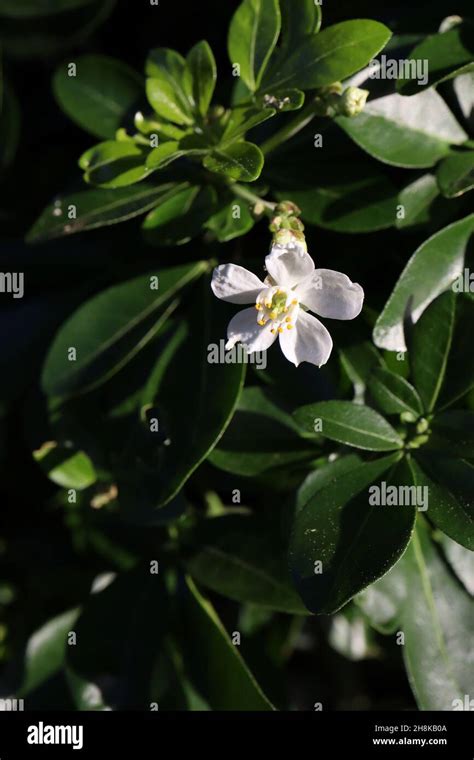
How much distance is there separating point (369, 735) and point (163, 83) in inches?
62.3

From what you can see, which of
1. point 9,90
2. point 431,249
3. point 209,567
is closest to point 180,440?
point 209,567

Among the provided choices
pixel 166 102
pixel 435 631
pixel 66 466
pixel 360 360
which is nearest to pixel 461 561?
pixel 435 631

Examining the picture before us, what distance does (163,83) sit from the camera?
171cm

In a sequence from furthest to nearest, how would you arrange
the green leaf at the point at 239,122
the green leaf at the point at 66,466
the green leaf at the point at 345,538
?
the green leaf at the point at 66,466 → the green leaf at the point at 239,122 → the green leaf at the point at 345,538

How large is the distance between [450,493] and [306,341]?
387mm

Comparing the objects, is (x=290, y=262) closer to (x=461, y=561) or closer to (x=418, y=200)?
(x=418, y=200)

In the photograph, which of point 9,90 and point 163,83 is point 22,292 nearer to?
point 9,90

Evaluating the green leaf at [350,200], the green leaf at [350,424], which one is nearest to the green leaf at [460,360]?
the green leaf at [350,424]

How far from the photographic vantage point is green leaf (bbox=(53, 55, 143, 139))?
2107 mm

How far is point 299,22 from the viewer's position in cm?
166

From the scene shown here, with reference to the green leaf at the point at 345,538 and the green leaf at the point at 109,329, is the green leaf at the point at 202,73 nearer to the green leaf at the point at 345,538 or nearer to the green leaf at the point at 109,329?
the green leaf at the point at 109,329

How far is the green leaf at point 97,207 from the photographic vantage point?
1.74 meters

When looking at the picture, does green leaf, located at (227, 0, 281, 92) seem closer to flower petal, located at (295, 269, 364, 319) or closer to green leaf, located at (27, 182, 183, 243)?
green leaf, located at (27, 182, 183, 243)

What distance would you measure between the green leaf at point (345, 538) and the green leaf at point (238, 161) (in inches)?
23.8
